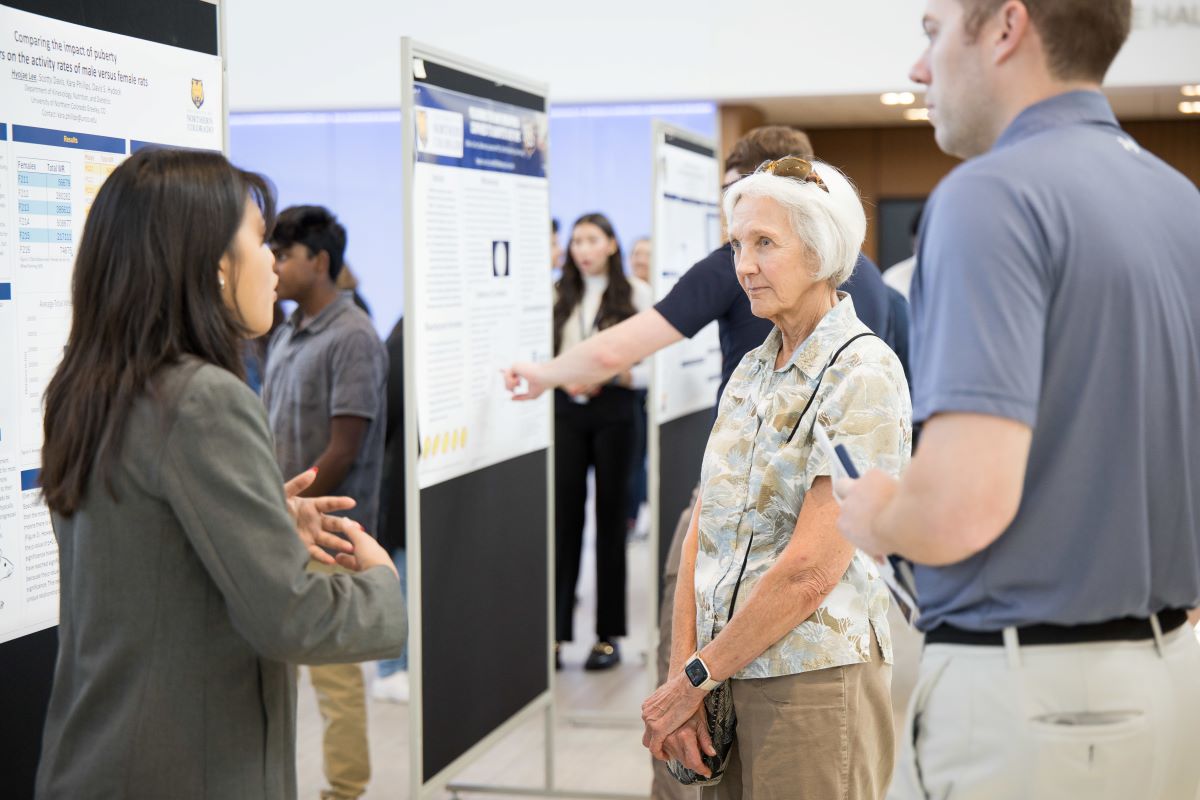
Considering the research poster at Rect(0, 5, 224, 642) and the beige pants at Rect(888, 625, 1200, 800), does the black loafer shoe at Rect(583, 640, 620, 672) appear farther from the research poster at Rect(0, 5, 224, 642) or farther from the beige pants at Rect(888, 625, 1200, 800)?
the beige pants at Rect(888, 625, 1200, 800)

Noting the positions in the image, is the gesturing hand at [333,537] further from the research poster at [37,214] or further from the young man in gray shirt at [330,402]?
the young man in gray shirt at [330,402]

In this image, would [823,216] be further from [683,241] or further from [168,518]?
[683,241]

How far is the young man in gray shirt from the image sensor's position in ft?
11.3

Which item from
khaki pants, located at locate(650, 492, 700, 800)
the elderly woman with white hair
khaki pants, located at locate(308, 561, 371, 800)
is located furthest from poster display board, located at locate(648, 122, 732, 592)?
the elderly woman with white hair

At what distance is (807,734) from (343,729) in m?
2.00

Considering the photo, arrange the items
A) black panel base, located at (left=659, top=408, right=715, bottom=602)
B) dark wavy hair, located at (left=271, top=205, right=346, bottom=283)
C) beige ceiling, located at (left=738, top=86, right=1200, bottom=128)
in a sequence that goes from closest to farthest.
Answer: dark wavy hair, located at (left=271, top=205, right=346, bottom=283)
black panel base, located at (left=659, top=408, right=715, bottom=602)
beige ceiling, located at (left=738, top=86, right=1200, bottom=128)

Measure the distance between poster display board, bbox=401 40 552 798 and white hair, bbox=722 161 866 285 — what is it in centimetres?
97

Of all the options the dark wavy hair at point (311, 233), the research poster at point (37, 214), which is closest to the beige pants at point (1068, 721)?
the research poster at point (37, 214)

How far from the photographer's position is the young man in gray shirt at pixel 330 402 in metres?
3.46

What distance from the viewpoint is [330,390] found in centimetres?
352

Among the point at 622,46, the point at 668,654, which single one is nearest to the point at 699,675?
the point at 668,654

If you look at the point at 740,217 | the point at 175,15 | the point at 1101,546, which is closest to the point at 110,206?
the point at 175,15

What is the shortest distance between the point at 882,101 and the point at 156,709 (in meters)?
7.79

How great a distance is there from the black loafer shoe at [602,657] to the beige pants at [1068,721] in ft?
12.7
